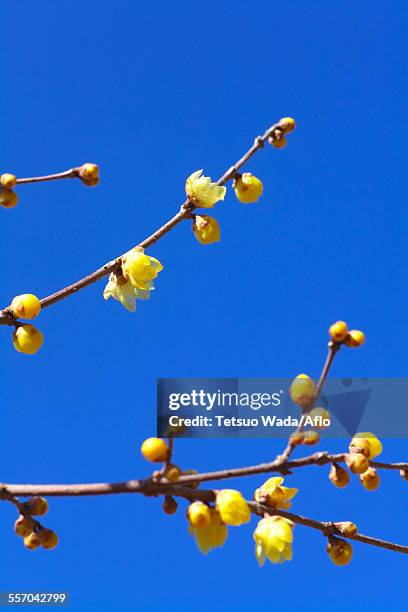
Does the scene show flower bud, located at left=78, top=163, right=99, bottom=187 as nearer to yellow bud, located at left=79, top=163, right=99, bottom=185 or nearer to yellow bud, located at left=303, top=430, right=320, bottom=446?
yellow bud, located at left=79, top=163, right=99, bottom=185

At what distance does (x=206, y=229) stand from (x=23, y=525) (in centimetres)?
125

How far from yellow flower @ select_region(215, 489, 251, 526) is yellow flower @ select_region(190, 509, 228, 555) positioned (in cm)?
7

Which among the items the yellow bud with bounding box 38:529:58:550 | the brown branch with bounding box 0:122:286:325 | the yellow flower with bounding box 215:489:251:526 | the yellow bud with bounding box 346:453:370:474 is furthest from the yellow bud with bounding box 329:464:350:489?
the brown branch with bounding box 0:122:286:325

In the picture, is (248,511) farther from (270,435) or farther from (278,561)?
(270,435)

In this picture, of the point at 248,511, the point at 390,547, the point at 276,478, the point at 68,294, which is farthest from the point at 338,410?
the point at 68,294

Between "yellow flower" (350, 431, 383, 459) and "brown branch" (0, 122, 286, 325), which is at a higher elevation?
"brown branch" (0, 122, 286, 325)

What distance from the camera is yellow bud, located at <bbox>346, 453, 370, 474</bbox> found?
5.66ft

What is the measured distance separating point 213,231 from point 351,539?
1.20 m

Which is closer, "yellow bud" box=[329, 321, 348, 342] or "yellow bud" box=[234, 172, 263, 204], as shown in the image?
"yellow bud" box=[329, 321, 348, 342]

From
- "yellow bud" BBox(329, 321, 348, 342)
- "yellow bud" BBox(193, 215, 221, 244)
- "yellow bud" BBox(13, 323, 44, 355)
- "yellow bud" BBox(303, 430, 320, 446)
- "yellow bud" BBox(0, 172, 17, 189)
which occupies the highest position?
"yellow bud" BBox(193, 215, 221, 244)

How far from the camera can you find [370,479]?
1955 mm

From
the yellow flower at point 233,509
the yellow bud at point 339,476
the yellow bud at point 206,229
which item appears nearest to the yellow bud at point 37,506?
the yellow flower at point 233,509

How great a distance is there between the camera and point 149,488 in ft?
4.95

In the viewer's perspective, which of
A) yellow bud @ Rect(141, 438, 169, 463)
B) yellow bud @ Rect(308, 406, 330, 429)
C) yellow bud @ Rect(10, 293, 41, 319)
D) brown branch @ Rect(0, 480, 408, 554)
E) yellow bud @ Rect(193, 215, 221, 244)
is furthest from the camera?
yellow bud @ Rect(193, 215, 221, 244)
